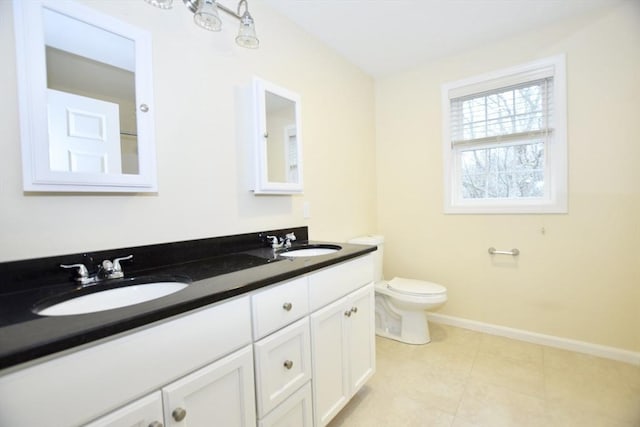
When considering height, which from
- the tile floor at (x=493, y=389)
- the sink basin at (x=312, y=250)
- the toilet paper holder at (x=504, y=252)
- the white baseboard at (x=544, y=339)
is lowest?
the tile floor at (x=493, y=389)

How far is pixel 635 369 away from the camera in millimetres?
1844

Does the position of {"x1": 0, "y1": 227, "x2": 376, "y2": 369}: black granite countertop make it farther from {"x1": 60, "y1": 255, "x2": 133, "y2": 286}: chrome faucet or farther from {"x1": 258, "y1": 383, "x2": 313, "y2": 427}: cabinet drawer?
{"x1": 258, "y1": 383, "x2": 313, "y2": 427}: cabinet drawer

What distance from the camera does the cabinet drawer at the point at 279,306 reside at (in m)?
1.00

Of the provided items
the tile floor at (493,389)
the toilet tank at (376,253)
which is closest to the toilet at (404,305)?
the toilet tank at (376,253)

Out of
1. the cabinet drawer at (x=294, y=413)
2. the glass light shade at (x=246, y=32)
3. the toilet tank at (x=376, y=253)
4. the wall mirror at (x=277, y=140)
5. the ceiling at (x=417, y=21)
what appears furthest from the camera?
the toilet tank at (x=376, y=253)

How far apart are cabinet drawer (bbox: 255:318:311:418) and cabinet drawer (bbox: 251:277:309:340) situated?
33 millimetres

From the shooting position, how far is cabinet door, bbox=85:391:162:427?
2.14 ft

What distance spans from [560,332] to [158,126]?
2.95 metres

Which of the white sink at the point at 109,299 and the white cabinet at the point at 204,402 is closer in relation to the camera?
the white cabinet at the point at 204,402

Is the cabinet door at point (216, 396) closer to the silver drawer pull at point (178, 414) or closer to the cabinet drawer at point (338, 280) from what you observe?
the silver drawer pull at point (178, 414)

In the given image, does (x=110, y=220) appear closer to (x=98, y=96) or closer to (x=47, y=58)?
(x=98, y=96)

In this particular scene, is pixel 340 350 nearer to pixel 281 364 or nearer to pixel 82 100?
pixel 281 364

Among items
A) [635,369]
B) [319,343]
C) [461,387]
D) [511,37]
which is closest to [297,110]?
[319,343]

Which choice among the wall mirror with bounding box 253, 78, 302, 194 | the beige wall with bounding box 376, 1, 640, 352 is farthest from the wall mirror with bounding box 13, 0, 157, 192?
the beige wall with bounding box 376, 1, 640, 352
